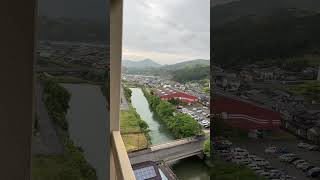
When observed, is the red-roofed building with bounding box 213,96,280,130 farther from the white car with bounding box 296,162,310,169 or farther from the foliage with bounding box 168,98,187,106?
the foliage with bounding box 168,98,187,106

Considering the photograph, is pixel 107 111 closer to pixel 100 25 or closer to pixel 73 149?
pixel 73 149

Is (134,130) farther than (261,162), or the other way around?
(134,130)

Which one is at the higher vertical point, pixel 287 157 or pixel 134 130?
pixel 287 157

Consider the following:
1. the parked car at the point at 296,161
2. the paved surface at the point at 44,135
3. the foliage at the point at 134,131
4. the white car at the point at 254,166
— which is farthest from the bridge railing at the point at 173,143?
the paved surface at the point at 44,135

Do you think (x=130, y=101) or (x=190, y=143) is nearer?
(x=190, y=143)

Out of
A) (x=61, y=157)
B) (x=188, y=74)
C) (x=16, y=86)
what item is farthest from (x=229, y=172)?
(x=61, y=157)

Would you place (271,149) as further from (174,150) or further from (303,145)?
(174,150)

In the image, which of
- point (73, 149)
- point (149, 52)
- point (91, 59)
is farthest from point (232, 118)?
point (73, 149)
